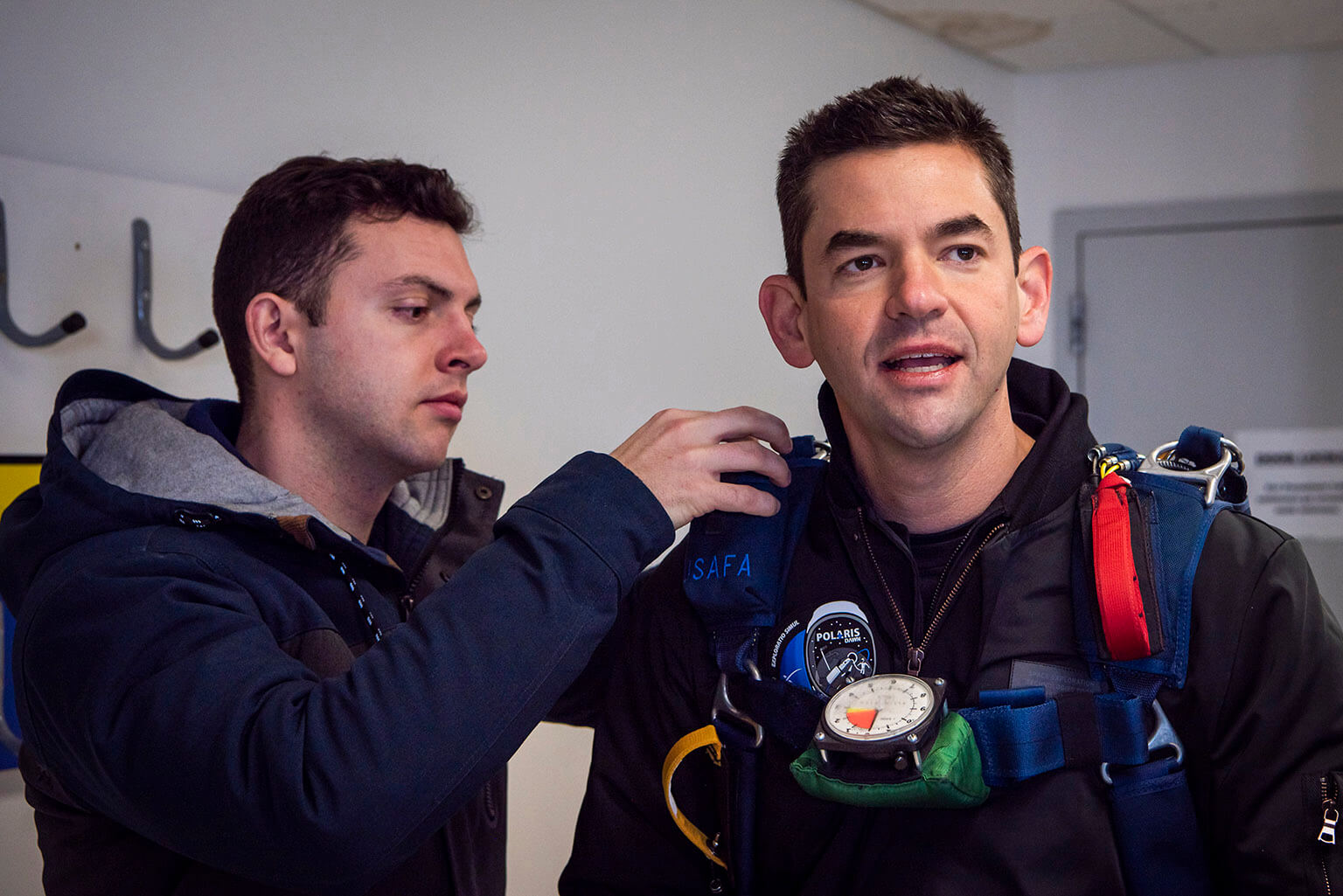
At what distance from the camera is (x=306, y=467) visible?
1674 mm

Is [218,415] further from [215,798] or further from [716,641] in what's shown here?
[716,641]

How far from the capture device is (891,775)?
43.7 inches

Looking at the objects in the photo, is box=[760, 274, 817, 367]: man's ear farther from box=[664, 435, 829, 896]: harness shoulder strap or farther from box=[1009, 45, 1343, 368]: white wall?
box=[1009, 45, 1343, 368]: white wall

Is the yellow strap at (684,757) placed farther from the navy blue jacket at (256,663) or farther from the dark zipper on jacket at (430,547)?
the dark zipper on jacket at (430,547)

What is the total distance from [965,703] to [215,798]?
74 cm

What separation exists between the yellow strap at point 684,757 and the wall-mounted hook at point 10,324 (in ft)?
3.71

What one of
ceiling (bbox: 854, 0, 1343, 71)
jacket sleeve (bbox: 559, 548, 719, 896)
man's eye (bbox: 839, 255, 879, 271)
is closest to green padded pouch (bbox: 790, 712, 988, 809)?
jacket sleeve (bbox: 559, 548, 719, 896)

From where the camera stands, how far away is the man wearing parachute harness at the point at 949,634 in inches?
43.9

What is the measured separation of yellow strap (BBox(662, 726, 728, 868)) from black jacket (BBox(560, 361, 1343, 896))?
0.12 ft

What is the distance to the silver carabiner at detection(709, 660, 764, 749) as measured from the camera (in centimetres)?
130

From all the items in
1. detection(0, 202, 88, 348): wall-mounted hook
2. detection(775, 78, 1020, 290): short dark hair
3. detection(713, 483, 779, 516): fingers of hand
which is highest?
detection(775, 78, 1020, 290): short dark hair

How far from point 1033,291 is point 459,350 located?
0.77 m

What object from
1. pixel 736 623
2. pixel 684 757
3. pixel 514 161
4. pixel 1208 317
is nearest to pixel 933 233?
pixel 736 623

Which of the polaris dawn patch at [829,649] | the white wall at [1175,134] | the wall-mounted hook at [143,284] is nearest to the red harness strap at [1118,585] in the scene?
the polaris dawn patch at [829,649]
